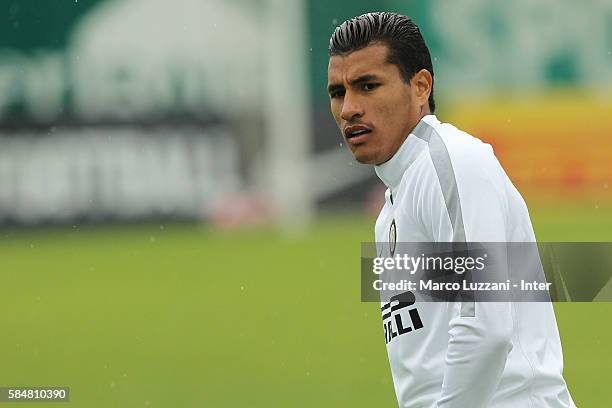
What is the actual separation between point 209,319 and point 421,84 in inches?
362

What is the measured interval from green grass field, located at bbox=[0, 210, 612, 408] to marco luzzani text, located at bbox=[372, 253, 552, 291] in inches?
207

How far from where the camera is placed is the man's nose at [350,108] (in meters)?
3.54

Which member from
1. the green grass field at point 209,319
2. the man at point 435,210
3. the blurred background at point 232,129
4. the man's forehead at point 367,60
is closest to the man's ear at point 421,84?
the man at point 435,210

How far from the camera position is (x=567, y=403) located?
345 centimetres

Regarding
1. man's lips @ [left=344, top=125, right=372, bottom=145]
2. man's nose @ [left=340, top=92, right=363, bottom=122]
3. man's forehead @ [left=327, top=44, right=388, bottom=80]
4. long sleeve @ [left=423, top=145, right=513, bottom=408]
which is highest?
man's forehead @ [left=327, top=44, right=388, bottom=80]

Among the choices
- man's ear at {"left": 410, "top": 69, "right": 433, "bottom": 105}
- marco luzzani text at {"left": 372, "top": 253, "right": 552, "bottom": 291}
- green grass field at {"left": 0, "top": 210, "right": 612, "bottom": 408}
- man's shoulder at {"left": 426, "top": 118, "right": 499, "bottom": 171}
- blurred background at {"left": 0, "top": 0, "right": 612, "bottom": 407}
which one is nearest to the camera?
marco luzzani text at {"left": 372, "top": 253, "right": 552, "bottom": 291}

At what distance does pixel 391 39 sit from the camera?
11.6 feet

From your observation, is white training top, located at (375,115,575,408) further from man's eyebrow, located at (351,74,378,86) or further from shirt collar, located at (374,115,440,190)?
man's eyebrow, located at (351,74,378,86)

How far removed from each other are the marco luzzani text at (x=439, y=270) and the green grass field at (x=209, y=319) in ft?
17.3

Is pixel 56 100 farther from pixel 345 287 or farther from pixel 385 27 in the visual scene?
pixel 385 27


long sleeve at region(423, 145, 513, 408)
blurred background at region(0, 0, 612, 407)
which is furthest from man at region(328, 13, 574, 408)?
blurred background at region(0, 0, 612, 407)

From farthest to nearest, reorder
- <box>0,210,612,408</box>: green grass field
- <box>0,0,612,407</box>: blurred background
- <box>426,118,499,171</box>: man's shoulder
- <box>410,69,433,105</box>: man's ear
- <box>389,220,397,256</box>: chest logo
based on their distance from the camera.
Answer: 1. <box>0,0,612,407</box>: blurred background
2. <box>0,210,612,408</box>: green grass field
3. <box>410,69,433,105</box>: man's ear
4. <box>389,220,397,256</box>: chest logo
5. <box>426,118,499,171</box>: man's shoulder

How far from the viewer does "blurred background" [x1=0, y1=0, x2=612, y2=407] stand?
18281 mm

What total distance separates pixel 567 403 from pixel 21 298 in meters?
11.8
